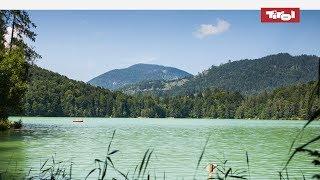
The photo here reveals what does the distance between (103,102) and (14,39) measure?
9233cm

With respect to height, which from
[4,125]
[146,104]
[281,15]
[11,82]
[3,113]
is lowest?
[4,125]

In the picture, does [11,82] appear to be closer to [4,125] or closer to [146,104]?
[4,125]

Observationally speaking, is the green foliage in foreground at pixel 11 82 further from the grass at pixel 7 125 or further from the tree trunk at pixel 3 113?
the grass at pixel 7 125

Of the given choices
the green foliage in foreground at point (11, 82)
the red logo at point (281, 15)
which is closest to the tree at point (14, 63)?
the green foliage in foreground at point (11, 82)

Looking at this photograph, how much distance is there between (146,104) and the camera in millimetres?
147000

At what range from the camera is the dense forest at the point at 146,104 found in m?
78.6

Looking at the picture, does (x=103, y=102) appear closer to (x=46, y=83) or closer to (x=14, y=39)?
(x=46, y=83)

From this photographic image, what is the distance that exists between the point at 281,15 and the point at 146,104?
14283 cm

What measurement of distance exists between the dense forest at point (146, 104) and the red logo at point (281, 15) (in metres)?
61.4

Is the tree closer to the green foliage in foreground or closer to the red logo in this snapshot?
the green foliage in foreground

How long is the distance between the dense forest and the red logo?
61363 mm

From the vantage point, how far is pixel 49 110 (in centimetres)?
7994

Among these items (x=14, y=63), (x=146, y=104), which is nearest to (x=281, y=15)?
(x=14, y=63)

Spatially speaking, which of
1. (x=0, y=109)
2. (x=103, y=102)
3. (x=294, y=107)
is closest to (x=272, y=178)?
(x=0, y=109)
